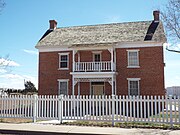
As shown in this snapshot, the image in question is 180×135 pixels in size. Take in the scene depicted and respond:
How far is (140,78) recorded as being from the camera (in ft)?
73.4

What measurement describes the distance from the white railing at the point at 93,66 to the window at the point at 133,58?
2.17 m

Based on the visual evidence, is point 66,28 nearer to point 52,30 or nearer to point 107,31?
point 52,30

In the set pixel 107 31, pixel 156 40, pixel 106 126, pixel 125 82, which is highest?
pixel 107 31

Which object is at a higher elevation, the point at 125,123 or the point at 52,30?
the point at 52,30

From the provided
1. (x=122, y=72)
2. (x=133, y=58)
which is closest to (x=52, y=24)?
(x=122, y=72)

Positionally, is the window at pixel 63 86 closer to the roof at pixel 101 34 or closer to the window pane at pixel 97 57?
the window pane at pixel 97 57

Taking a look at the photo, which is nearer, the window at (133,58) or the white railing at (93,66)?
the white railing at (93,66)

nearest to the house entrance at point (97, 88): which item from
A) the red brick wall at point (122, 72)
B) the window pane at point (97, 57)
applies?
the red brick wall at point (122, 72)

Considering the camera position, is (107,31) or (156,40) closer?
(156,40)

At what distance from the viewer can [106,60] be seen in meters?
23.5

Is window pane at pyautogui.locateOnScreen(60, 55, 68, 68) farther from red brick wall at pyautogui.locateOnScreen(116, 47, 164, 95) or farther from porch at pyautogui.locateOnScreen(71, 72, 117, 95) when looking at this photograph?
red brick wall at pyautogui.locateOnScreen(116, 47, 164, 95)

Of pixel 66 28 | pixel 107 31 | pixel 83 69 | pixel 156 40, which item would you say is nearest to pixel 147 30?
pixel 156 40

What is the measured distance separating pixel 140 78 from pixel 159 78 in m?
1.80

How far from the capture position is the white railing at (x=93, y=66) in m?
21.9
